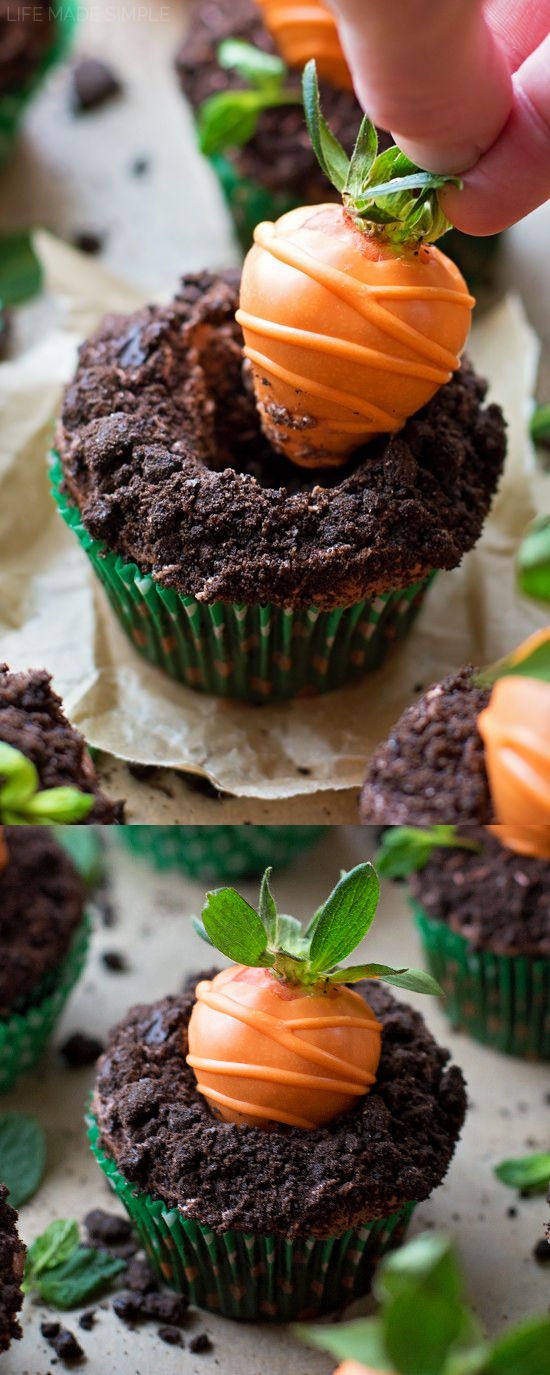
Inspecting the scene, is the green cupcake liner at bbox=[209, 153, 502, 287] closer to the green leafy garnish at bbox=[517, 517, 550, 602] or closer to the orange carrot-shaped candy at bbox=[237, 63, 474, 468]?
the orange carrot-shaped candy at bbox=[237, 63, 474, 468]

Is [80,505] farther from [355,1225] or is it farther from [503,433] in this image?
[355,1225]

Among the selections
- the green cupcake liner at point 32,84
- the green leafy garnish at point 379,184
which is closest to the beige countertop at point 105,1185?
the green leafy garnish at point 379,184

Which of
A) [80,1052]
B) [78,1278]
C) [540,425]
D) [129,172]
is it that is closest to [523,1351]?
[78,1278]

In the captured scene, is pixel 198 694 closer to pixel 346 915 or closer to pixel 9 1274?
pixel 346 915

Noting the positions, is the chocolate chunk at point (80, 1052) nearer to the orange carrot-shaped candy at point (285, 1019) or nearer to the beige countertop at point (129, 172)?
the orange carrot-shaped candy at point (285, 1019)

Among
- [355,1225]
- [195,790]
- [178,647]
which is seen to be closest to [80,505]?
[178,647]

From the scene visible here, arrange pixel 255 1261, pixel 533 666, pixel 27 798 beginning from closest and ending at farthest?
1. pixel 533 666
2. pixel 27 798
3. pixel 255 1261
